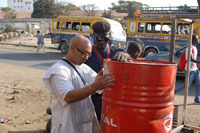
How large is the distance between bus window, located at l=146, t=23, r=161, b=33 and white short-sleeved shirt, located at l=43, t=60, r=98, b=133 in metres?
12.6

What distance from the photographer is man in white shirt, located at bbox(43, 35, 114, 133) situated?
191 cm

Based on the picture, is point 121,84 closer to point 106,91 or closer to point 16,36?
point 106,91

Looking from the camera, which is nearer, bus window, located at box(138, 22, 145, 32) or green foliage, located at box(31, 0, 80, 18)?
bus window, located at box(138, 22, 145, 32)

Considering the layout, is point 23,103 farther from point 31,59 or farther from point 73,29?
point 73,29

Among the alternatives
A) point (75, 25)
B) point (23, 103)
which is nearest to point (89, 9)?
point (75, 25)

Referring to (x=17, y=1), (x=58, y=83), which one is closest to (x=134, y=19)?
(x=58, y=83)

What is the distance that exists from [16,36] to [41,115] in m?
31.1

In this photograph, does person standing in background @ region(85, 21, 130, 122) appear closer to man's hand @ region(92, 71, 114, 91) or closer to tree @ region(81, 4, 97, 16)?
man's hand @ region(92, 71, 114, 91)

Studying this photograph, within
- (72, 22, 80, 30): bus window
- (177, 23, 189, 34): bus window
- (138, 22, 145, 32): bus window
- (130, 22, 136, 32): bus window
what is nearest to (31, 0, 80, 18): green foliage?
(72, 22, 80, 30): bus window

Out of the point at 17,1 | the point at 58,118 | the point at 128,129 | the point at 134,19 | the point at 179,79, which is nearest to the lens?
the point at 128,129

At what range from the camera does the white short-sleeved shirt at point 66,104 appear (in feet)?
6.42

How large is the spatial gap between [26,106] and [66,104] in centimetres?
372

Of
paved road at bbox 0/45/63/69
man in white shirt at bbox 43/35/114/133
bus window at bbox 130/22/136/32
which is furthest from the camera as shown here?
bus window at bbox 130/22/136/32

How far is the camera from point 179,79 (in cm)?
925
